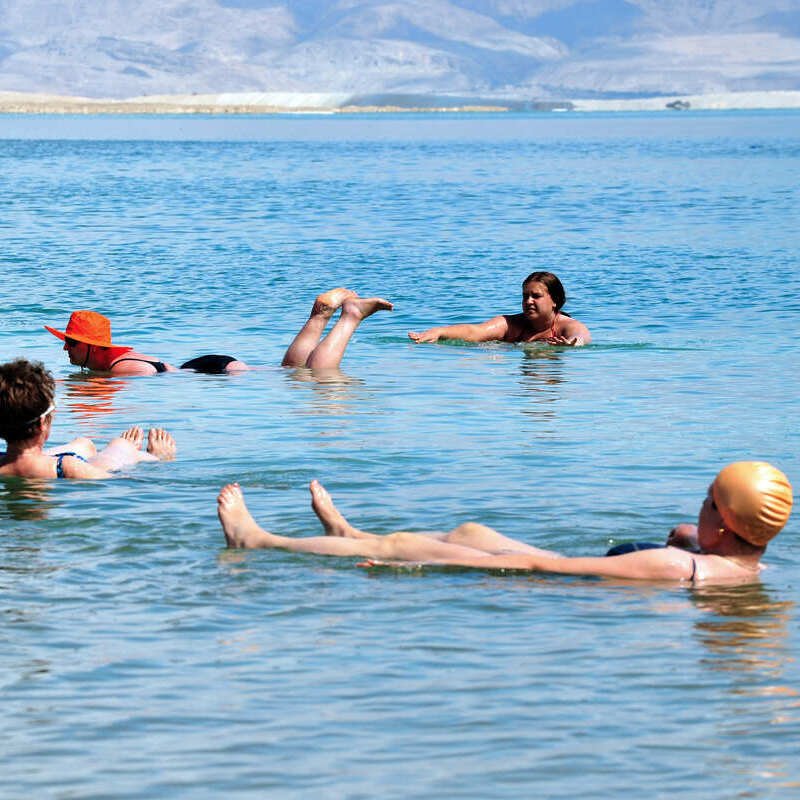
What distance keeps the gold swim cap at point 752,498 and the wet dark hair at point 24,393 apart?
4157mm

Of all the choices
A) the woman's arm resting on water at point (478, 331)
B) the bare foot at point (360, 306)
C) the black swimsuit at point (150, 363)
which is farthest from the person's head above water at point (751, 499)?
the woman's arm resting on water at point (478, 331)

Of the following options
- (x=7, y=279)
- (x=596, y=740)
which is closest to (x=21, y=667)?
(x=596, y=740)

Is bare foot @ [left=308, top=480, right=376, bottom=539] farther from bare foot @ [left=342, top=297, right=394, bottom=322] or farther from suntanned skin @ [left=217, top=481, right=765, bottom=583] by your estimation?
bare foot @ [left=342, top=297, right=394, bottom=322]

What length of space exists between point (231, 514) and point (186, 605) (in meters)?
0.90

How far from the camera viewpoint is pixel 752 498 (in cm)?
761

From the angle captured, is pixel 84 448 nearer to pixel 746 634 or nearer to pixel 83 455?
pixel 83 455

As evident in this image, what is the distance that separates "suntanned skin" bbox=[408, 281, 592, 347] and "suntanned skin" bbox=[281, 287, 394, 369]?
5.84 ft

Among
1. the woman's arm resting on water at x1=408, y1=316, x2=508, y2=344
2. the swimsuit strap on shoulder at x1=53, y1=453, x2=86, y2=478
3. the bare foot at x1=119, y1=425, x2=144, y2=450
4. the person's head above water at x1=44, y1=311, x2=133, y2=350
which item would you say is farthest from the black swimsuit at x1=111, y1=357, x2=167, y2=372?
the swimsuit strap on shoulder at x1=53, y1=453, x2=86, y2=478

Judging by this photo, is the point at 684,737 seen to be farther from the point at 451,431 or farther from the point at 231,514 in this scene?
the point at 451,431

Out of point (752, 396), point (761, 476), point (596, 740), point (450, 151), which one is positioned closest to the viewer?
point (596, 740)

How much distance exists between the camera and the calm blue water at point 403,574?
5.94 meters

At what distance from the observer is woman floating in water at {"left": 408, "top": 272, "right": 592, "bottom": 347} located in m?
17.2

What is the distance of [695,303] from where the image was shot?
71.9 ft

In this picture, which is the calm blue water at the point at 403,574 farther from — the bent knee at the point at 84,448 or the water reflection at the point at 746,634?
the bent knee at the point at 84,448
